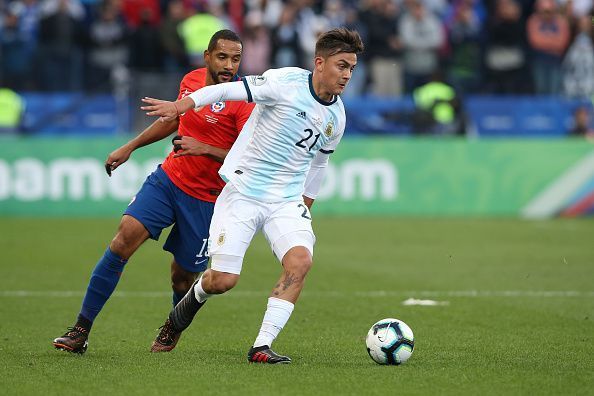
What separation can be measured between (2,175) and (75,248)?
16.0 feet

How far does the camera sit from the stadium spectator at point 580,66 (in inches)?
923

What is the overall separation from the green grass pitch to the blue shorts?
0.69 m

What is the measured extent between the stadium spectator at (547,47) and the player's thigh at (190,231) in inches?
622

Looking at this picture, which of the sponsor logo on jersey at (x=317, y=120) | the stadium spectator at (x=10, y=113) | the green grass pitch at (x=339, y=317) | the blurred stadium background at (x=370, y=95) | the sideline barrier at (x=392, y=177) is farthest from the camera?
the stadium spectator at (x=10, y=113)

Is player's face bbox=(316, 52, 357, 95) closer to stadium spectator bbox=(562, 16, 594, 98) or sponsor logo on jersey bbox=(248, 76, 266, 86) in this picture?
sponsor logo on jersey bbox=(248, 76, 266, 86)

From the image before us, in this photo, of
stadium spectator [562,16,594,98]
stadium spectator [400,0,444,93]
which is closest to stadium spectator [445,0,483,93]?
stadium spectator [400,0,444,93]

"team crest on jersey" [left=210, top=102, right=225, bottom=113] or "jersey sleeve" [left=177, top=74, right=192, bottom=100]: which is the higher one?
"jersey sleeve" [left=177, top=74, right=192, bottom=100]

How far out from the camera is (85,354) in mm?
8180

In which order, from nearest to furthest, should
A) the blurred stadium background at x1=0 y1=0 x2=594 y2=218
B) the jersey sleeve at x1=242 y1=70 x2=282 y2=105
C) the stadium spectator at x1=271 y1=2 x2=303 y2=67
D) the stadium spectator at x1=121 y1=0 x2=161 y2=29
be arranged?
the jersey sleeve at x1=242 y1=70 x2=282 y2=105, the blurred stadium background at x1=0 y1=0 x2=594 y2=218, the stadium spectator at x1=271 y1=2 x2=303 y2=67, the stadium spectator at x1=121 y1=0 x2=161 y2=29

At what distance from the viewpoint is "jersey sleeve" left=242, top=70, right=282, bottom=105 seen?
7.65m

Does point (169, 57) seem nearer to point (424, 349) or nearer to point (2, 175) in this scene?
point (2, 175)

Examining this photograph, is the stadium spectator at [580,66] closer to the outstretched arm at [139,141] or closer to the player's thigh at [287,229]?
the outstretched arm at [139,141]

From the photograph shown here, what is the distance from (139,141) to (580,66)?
16.7 metres

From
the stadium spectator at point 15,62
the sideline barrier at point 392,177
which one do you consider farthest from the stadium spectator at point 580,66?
the stadium spectator at point 15,62
